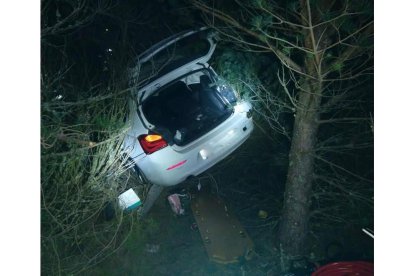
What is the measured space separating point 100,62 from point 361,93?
334cm

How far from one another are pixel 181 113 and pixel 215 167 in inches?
49.6

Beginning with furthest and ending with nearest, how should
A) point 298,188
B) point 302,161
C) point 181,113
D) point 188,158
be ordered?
point 181,113 < point 188,158 < point 298,188 < point 302,161

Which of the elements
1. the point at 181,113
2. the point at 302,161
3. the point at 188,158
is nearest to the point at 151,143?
the point at 188,158

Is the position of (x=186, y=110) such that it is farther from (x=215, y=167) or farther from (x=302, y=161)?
(x=302, y=161)

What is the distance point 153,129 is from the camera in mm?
4898

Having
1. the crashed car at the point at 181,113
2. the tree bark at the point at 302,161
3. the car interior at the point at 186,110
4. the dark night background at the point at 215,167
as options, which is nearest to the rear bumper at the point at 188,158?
the crashed car at the point at 181,113

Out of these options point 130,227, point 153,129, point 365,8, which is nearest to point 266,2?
point 365,8

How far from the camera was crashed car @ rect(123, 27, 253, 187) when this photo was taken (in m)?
4.89

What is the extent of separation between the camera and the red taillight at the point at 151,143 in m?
4.84

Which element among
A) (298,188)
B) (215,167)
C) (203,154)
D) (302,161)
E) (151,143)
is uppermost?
(151,143)

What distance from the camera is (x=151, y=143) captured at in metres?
4.84

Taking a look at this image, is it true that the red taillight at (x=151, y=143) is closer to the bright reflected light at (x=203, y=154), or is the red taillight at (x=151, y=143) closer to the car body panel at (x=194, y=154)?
the car body panel at (x=194, y=154)

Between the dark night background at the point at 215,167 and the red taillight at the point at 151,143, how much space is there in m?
0.61

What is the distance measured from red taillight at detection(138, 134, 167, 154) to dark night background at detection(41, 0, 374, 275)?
61 centimetres
